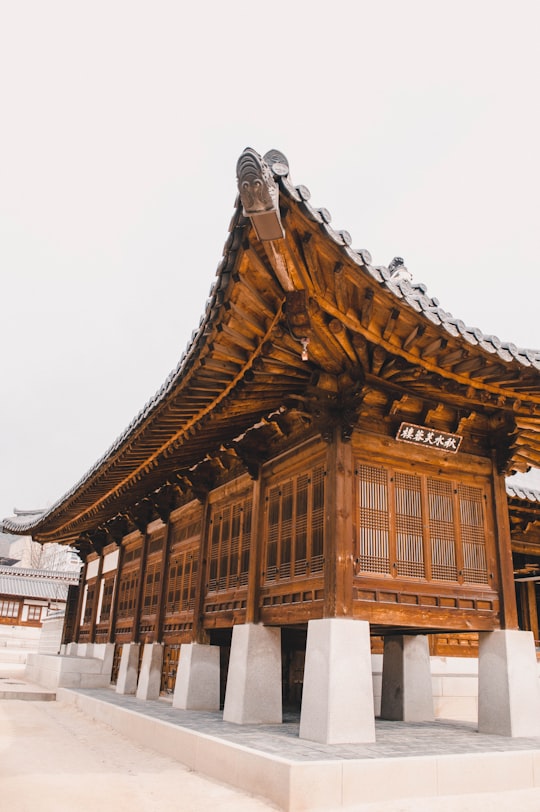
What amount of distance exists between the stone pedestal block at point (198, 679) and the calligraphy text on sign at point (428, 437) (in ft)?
19.4

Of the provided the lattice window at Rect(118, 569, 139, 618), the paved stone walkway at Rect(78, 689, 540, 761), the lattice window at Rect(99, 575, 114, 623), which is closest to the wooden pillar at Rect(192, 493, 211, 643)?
the paved stone walkway at Rect(78, 689, 540, 761)

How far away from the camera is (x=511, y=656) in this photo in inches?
367

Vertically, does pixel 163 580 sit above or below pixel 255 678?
above

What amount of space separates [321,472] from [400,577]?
1826mm

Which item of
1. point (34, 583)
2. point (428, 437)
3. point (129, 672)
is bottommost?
point (129, 672)

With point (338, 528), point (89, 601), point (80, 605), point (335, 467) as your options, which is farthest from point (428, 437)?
point (80, 605)

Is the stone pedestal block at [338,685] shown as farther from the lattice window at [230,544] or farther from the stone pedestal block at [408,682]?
the stone pedestal block at [408,682]

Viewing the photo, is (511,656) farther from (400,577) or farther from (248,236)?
(248,236)

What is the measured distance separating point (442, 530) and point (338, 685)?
288 centimetres

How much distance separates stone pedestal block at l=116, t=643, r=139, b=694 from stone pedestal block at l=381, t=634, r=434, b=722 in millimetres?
7345

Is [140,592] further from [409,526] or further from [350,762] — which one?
[350,762]

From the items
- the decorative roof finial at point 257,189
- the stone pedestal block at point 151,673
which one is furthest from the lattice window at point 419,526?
the stone pedestal block at point 151,673

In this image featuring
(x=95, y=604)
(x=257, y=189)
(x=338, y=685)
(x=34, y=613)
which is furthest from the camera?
(x=34, y=613)

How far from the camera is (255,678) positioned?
32.6 ft
